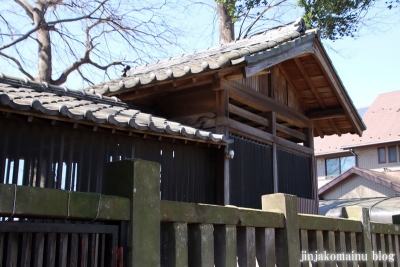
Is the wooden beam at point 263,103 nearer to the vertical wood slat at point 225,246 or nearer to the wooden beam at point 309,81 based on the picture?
the wooden beam at point 309,81

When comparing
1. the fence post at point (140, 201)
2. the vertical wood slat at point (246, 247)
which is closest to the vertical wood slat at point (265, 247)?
the vertical wood slat at point (246, 247)

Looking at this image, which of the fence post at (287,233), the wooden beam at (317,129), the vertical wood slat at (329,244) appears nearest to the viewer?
the fence post at (287,233)

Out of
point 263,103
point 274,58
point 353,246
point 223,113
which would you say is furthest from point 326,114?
point 353,246

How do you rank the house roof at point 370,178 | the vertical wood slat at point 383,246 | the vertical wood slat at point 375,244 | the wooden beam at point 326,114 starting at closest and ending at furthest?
the vertical wood slat at point 375,244 < the vertical wood slat at point 383,246 < the wooden beam at point 326,114 < the house roof at point 370,178

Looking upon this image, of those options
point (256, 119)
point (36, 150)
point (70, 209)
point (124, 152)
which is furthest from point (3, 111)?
point (256, 119)

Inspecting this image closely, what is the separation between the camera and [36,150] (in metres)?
5.25

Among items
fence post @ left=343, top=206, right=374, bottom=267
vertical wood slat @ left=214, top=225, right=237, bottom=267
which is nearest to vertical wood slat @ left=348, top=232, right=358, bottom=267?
fence post @ left=343, top=206, right=374, bottom=267

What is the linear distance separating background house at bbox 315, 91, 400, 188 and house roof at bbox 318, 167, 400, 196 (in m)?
1.18

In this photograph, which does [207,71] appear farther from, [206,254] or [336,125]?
[336,125]

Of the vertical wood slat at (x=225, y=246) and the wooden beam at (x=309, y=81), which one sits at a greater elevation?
the wooden beam at (x=309, y=81)

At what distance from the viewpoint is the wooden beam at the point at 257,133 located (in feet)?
24.7

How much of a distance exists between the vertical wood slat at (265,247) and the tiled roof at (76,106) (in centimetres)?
238

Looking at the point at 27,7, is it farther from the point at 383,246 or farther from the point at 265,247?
the point at 265,247

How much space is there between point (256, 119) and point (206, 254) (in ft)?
18.5
